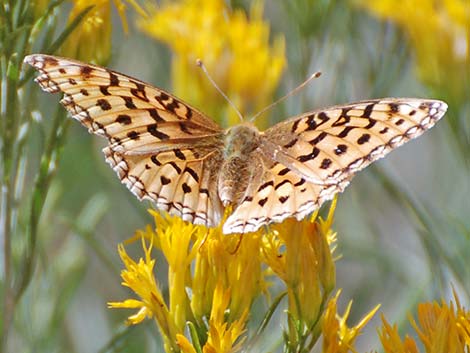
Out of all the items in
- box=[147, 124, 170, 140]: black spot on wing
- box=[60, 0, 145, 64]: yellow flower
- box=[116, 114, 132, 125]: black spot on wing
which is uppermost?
box=[60, 0, 145, 64]: yellow flower

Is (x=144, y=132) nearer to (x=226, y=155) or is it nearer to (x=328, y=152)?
(x=226, y=155)

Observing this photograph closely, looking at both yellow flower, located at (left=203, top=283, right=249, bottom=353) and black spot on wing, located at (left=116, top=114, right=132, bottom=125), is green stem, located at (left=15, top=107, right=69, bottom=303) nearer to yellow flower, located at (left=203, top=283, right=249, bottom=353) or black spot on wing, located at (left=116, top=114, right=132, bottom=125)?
black spot on wing, located at (left=116, top=114, right=132, bottom=125)

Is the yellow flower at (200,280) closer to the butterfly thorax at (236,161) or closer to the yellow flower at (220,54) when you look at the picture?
the butterfly thorax at (236,161)

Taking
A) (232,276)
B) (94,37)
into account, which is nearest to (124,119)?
(94,37)

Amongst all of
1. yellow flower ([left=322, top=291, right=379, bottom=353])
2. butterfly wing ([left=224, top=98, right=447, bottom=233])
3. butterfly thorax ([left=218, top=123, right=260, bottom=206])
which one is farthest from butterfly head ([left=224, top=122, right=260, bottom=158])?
yellow flower ([left=322, top=291, right=379, bottom=353])

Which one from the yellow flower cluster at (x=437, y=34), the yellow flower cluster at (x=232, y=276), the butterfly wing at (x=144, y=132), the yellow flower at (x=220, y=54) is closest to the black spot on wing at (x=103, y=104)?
the butterfly wing at (x=144, y=132)

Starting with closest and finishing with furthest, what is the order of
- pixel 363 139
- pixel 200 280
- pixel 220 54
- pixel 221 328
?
1. pixel 221 328
2. pixel 200 280
3. pixel 363 139
4. pixel 220 54
